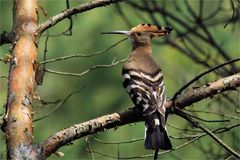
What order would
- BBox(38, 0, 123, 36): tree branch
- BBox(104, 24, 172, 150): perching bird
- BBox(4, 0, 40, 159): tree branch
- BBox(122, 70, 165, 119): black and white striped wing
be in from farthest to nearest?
BBox(122, 70, 165, 119): black and white striped wing < BBox(104, 24, 172, 150): perching bird < BBox(38, 0, 123, 36): tree branch < BBox(4, 0, 40, 159): tree branch

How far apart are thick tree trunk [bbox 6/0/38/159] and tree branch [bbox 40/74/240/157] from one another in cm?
12

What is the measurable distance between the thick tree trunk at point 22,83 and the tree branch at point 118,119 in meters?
0.12

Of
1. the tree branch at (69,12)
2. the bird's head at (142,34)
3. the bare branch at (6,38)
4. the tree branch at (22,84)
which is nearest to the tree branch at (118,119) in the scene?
the tree branch at (22,84)

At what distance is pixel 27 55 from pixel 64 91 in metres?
8.56

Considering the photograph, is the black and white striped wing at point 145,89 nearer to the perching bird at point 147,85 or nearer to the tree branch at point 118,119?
the perching bird at point 147,85

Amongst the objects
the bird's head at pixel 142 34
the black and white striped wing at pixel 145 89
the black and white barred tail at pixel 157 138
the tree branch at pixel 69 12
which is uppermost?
the bird's head at pixel 142 34

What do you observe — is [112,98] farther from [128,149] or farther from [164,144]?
[164,144]

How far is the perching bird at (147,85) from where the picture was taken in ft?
11.9

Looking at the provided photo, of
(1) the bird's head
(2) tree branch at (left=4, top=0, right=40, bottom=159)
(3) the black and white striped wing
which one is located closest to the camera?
(2) tree branch at (left=4, top=0, right=40, bottom=159)

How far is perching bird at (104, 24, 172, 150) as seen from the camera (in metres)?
3.64

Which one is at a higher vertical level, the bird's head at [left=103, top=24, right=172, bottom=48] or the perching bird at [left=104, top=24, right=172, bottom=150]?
the bird's head at [left=103, top=24, right=172, bottom=48]

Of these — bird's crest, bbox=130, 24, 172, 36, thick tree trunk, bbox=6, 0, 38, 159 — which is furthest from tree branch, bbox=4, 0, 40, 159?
bird's crest, bbox=130, 24, 172, 36

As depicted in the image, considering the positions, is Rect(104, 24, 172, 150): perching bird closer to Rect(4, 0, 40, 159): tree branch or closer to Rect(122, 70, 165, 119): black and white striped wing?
Rect(122, 70, 165, 119): black and white striped wing

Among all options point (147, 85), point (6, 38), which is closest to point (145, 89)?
point (147, 85)
